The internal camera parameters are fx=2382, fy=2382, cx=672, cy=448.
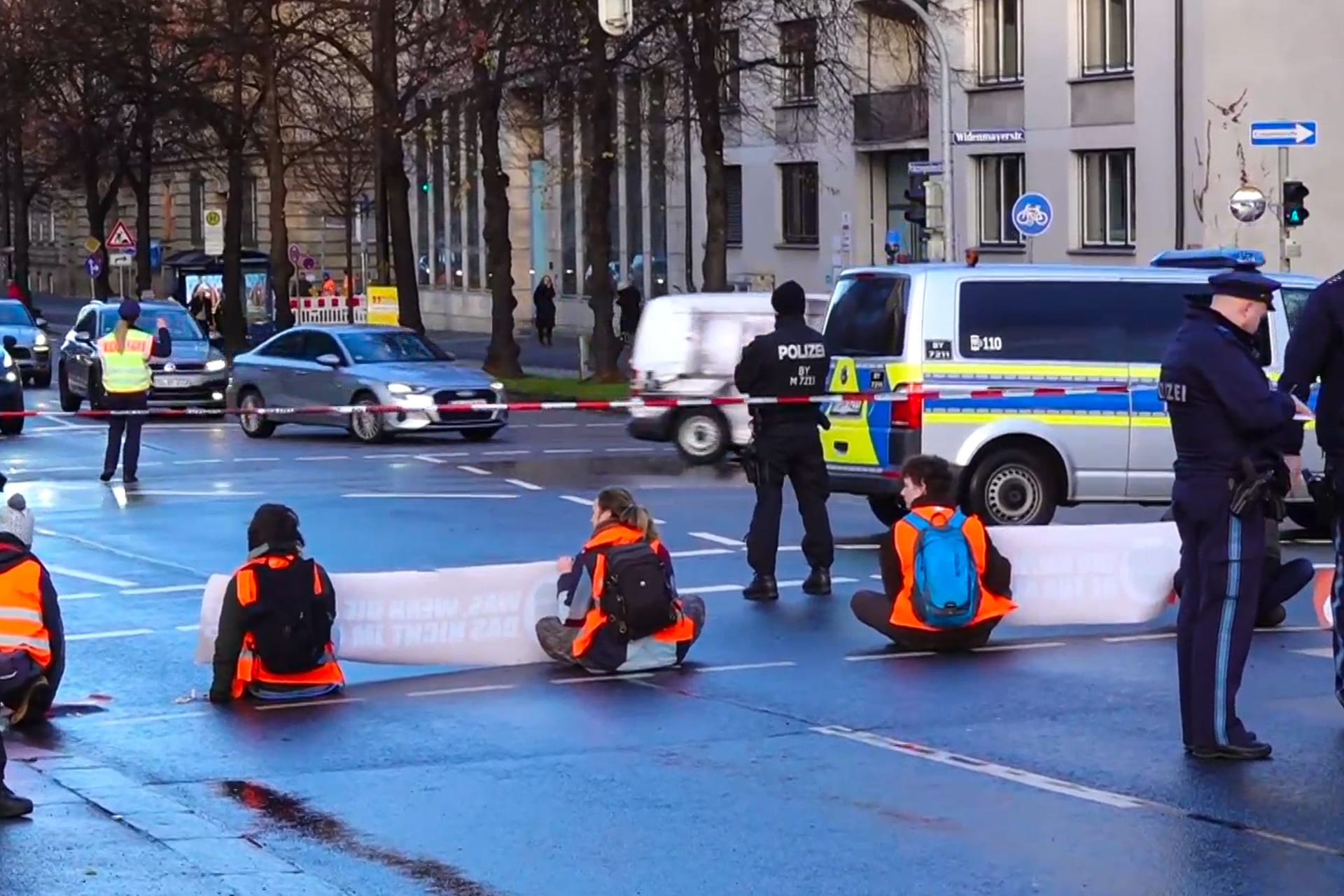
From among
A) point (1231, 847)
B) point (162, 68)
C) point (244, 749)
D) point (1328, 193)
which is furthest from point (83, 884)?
point (162, 68)

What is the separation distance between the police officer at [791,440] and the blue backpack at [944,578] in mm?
2358

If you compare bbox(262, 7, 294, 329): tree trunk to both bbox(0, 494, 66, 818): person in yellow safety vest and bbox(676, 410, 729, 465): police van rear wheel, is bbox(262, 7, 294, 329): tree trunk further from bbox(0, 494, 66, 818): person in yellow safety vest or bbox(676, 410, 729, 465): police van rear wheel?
bbox(0, 494, 66, 818): person in yellow safety vest

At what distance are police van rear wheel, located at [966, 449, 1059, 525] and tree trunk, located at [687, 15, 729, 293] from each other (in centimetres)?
2064

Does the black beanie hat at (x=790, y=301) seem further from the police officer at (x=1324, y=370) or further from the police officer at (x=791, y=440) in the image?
the police officer at (x=1324, y=370)

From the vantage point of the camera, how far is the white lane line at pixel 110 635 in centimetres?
1312

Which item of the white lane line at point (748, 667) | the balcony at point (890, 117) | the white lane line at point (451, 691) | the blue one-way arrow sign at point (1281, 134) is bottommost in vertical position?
the white lane line at point (451, 691)

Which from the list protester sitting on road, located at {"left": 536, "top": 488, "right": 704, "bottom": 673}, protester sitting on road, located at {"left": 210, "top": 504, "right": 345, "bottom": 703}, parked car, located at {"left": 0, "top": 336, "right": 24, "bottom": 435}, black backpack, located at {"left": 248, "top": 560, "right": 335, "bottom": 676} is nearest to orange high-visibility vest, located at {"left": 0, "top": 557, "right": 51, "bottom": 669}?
protester sitting on road, located at {"left": 210, "top": 504, "right": 345, "bottom": 703}

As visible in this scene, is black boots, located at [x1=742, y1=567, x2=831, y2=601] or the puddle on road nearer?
the puddle on road

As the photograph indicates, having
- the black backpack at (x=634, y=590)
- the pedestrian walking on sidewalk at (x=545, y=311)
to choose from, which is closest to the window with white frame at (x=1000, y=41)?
the pedestrian walking on sidewalk at (x=545, y=311)

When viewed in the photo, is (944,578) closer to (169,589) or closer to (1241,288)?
(1241,288)

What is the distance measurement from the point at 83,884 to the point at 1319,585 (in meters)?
7.65

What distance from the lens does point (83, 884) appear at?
7.08 m

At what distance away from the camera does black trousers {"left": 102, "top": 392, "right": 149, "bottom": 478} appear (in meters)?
23.5

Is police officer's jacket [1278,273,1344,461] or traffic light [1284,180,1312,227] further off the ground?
traffic light [1284,180,1312,227]
